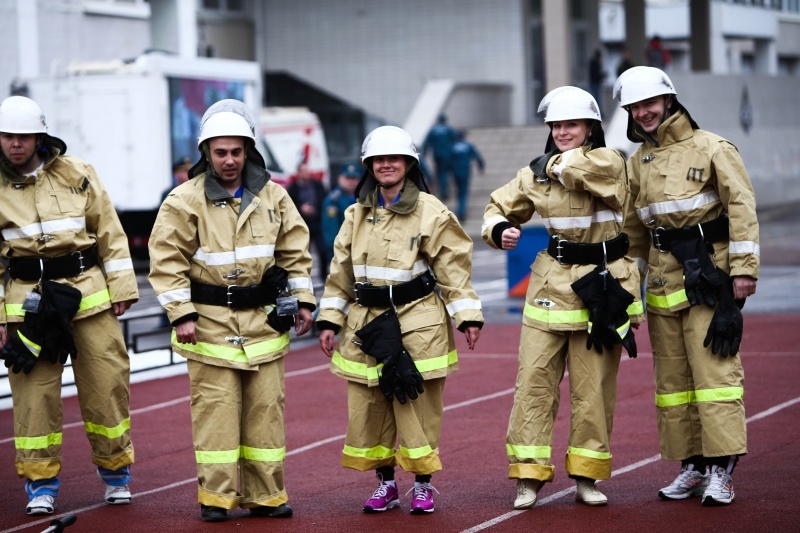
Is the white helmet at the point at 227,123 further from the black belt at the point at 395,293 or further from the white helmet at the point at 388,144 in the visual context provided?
the black belt at the point at 395,293

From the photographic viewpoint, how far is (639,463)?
8945mm

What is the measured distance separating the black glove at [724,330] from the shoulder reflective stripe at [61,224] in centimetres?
353

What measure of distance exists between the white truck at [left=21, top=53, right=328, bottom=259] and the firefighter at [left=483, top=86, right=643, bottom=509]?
52.2 ft

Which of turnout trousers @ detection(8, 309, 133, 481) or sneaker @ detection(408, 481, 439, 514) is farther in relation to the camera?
turnout trousers @ detection(8, 309, 133, 481)

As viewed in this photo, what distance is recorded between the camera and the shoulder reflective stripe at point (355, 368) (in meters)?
7.73

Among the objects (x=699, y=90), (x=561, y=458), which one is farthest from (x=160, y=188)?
(x=561, y=458)

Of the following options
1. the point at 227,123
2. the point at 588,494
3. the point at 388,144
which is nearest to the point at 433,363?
the point at 588,494

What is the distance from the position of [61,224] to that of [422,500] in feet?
8.27

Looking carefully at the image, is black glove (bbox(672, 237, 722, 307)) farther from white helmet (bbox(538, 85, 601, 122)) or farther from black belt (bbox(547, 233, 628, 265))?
white helmet (bbox(538, 85, 601, 122))

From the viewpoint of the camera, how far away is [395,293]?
7.75 meters

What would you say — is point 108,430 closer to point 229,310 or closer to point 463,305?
point 229,310

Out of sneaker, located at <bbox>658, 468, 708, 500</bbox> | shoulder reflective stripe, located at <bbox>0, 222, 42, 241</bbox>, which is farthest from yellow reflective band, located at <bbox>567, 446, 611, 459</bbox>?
shoulder reflective stripe, located at <bbox>0, 222, 42, 241</bbox>

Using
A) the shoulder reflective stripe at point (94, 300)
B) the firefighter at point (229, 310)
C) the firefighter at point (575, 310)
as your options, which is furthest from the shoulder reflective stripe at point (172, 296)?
the firefighter at point (575, 310)

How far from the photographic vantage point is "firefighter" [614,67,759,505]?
7648 millimetres
